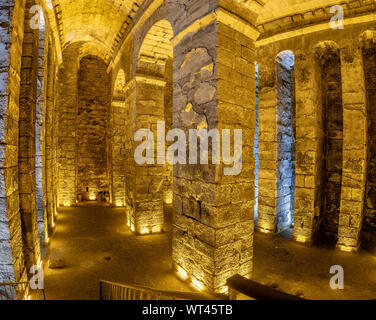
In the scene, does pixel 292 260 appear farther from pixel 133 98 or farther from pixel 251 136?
pixel 133 98

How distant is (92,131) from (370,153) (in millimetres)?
9919

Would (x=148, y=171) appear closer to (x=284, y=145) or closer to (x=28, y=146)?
(x=28, y=146)

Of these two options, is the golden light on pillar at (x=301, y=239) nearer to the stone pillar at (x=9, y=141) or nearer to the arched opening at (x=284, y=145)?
the arched opening at (x=284, y=145)

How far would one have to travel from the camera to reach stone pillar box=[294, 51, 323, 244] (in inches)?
202

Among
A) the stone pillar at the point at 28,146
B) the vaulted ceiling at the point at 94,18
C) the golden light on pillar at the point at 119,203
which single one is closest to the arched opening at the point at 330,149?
the vaulted ceiling at the point at 94,18

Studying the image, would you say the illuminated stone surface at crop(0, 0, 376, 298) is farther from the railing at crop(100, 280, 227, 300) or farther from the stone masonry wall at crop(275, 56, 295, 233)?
the railing at crop(100, 280, 227, 300)

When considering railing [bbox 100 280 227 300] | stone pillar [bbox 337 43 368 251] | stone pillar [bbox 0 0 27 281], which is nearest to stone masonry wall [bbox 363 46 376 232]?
stone pillar [bbox 337 43 368 251]

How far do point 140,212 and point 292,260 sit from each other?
3.48 m

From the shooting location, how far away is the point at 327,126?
567 centimetres

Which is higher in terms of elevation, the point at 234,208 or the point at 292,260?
the point at 234,208

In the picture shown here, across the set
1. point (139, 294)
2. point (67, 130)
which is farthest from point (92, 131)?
point (139, 294)

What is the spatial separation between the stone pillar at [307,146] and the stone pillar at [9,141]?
5.33m

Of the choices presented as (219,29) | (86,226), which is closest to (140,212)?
(86,226)

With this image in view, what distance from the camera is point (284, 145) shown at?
5.88 meters
